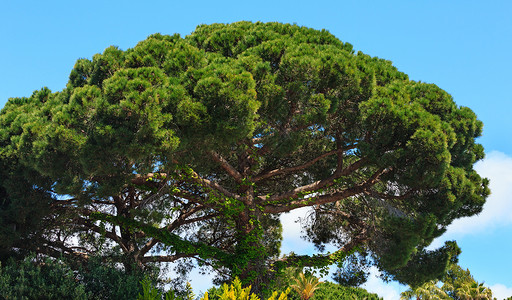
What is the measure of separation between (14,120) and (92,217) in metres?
4.07

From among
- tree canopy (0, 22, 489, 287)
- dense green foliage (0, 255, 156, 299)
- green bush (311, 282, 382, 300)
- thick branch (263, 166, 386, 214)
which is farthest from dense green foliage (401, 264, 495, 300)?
dense green foliage (0, 255, 156, 299)

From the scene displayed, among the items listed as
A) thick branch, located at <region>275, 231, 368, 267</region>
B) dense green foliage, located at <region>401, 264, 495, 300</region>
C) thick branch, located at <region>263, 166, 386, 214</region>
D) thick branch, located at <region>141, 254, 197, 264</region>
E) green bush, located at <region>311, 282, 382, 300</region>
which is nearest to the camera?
thick branch, located at <region>263, 166, 386, 214</region>

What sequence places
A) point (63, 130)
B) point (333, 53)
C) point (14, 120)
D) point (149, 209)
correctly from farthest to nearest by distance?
point (149, 209) → point (14, 120) → point (333, 53) → point (63, 130)

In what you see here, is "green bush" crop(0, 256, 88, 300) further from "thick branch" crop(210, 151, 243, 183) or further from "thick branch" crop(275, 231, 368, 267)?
"thick branch" crop(275, 231, 368, 267)

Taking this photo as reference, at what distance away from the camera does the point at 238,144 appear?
37.4 feet

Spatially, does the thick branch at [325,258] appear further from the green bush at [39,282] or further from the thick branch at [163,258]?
the green bush at [39,282]

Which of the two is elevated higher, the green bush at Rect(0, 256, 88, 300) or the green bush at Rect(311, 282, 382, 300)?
the green bush at Rect(311, 282, 382, 300)

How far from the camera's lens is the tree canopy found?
9.46 meters

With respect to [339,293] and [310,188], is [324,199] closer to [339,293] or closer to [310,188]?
[310,188]

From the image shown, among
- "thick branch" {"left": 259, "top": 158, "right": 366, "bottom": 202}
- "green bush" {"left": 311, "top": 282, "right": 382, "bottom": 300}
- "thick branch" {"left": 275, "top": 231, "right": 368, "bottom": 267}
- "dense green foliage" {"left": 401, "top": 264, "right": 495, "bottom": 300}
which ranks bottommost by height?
"thick branch" {"left": 275, "top": 231, "right": 368, "bottom": 267}

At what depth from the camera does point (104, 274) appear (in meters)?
11.6

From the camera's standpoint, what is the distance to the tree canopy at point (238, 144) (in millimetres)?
9461

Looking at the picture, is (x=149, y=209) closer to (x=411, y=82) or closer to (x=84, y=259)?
(x=84, y=259)

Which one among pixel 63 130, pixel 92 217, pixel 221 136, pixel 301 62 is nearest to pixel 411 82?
pixel 301 62
